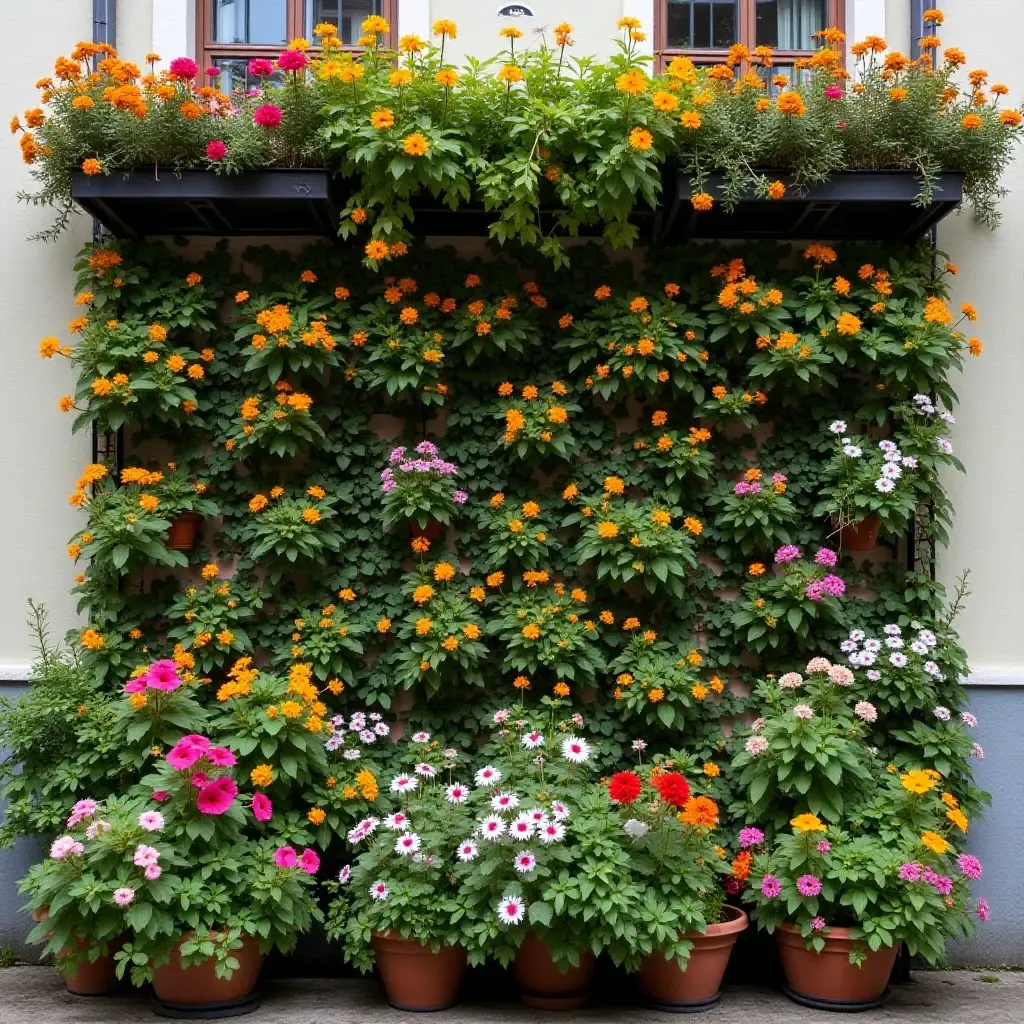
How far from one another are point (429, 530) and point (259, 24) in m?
2.97

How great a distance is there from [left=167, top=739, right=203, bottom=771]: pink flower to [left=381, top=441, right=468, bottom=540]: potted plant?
55.3 inches

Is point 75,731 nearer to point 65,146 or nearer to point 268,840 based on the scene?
point 268,840

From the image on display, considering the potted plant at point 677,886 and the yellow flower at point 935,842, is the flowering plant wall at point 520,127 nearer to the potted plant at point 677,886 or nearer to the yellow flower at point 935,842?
the potted plant at point 677,886

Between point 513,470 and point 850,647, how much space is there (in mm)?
1871

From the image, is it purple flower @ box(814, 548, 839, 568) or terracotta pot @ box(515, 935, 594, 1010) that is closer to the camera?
terracotta pot @ box(515, 935, 594, 1010)

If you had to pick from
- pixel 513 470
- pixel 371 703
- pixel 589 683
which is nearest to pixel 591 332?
pixel 513 470

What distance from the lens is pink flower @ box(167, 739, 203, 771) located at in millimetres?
4184

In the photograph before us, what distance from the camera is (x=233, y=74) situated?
18.5 ft

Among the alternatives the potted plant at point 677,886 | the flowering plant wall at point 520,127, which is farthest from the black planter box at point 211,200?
the potted plant at point 677,886

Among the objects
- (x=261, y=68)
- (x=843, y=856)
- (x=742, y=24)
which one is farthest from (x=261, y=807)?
(x=742, y=24)

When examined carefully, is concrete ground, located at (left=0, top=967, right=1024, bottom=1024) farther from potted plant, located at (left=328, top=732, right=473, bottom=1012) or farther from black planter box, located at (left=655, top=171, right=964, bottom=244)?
black planter box, located at (left=655, top=171, right=964, bottom=244)

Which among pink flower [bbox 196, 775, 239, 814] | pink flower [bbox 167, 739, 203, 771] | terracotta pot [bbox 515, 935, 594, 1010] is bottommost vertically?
terracotta pot [bbox 515, 935, 594, 1010]

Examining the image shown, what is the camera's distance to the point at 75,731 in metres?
4.69

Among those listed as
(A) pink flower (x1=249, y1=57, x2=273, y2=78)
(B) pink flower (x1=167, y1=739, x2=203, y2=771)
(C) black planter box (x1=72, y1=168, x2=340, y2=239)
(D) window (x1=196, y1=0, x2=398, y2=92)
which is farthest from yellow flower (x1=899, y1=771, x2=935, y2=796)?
(D) window (x1=196, y1=0, x2=398, y2=92)
